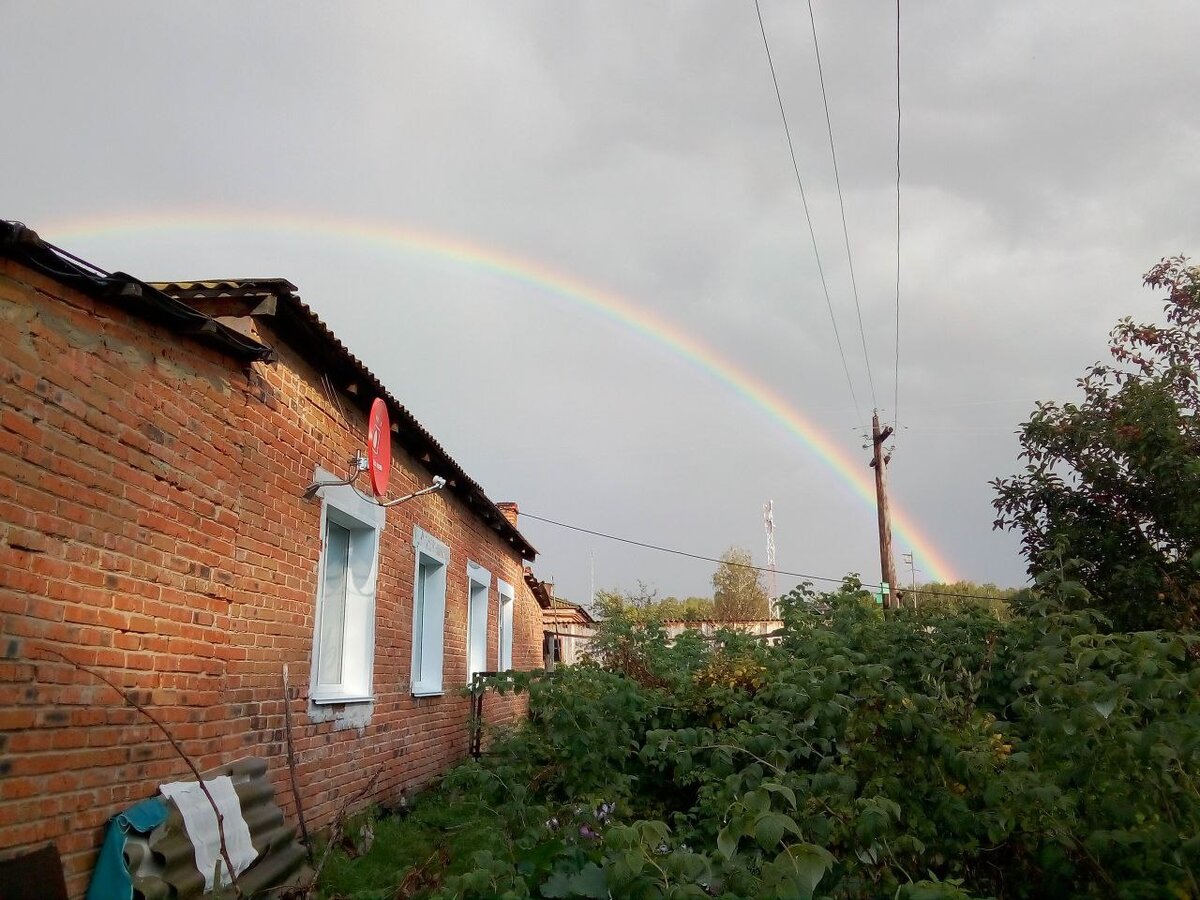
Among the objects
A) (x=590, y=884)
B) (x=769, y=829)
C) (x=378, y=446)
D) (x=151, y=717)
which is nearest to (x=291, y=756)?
(x=151, y=717)

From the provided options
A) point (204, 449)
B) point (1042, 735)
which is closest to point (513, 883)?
point (1042, 735)

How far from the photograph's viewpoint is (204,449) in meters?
4.52

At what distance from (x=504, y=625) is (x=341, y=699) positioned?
30.4 ft

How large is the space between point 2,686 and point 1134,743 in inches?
145

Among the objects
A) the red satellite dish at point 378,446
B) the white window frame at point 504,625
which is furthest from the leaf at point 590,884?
the white window frame at point 504,625

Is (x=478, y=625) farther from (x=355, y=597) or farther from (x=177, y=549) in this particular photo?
(x=177, y=549)

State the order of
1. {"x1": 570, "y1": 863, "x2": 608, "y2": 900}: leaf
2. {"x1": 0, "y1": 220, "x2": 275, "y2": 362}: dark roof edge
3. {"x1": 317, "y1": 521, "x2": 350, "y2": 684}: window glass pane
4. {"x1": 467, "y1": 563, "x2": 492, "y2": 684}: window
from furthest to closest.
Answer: {"x1": 467, "y1": 563, "x2": 492, "y2": 684}: window, {"x1": 317, "y1": 521, "x2": 350, "y2": 684}: window glass pane, {"x1": 0, "y1": 220, "x2": 275, "y2": 362}: dark roof edge, {"x1": 570, "y1": 863, "x2": 608, "y2": 900}: leaf

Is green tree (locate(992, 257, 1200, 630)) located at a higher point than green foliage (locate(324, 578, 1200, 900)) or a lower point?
higher

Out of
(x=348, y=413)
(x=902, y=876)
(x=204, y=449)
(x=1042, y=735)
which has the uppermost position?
(x=348, y=413)

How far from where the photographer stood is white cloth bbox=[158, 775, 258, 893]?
12.7ft

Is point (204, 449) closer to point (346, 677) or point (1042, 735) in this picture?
point (346, 677)

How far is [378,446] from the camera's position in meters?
6.77

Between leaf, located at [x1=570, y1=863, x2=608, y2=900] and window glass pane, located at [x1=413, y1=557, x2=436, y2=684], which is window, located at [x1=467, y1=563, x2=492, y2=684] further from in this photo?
leaf, located at [x1=570, y1=863, x2=608, y2=900]

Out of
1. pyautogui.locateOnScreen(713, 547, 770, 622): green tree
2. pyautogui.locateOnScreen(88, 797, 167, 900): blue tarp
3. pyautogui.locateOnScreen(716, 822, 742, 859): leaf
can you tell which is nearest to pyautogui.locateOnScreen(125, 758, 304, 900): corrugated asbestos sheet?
pyautogui.locateOnScreen(88, 797, 167, 900): blue tarp
